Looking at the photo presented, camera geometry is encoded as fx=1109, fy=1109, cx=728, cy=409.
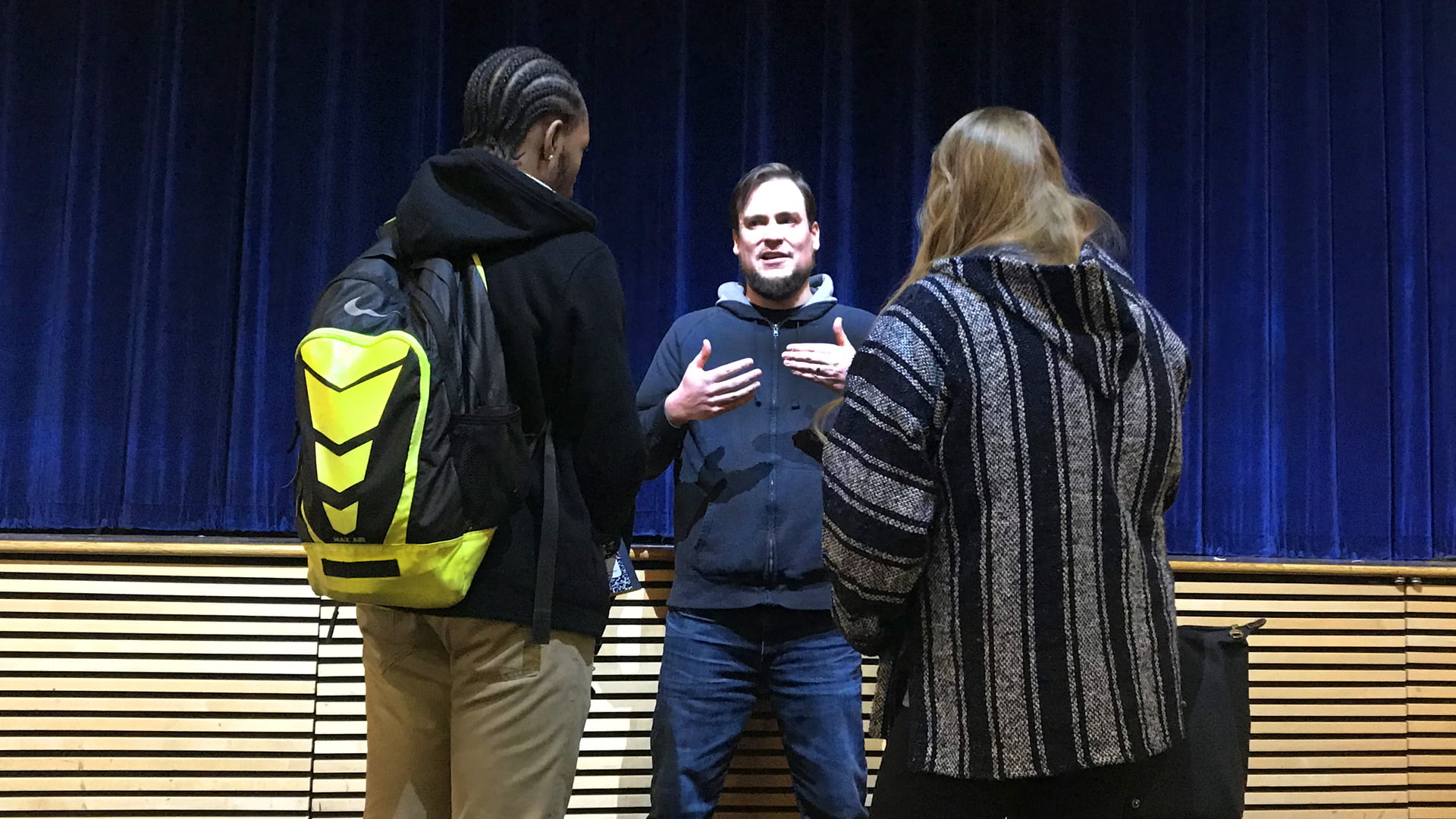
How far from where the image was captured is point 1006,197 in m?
1.51

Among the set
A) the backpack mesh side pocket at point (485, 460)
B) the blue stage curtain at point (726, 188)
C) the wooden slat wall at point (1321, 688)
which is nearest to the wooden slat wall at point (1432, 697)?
the wooden slat wall at point (1321, 688)

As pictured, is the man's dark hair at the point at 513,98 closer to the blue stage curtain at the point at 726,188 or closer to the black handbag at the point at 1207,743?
the black handbag at the point at 1207,743

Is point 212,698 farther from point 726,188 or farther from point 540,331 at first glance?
point 726,188

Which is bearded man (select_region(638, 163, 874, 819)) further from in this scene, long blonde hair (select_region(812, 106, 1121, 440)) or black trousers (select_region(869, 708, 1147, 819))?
black trousers (select_region(869, 708, 1147, 819))

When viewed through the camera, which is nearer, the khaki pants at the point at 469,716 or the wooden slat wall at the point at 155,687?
the khaki pants at the point at 469,716

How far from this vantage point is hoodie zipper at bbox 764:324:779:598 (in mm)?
2492

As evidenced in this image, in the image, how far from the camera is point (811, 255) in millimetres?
2848

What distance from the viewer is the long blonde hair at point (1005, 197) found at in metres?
1.48

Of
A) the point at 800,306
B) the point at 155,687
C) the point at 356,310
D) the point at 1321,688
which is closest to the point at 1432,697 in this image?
the point at 1321,688

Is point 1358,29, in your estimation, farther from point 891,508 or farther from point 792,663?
point 891,508

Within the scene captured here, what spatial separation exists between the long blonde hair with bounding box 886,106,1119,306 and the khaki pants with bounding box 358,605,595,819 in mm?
732

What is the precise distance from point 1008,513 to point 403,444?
0.81 metres

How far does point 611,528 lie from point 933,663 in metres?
0.59

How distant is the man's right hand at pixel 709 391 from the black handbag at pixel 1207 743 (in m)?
0.99
